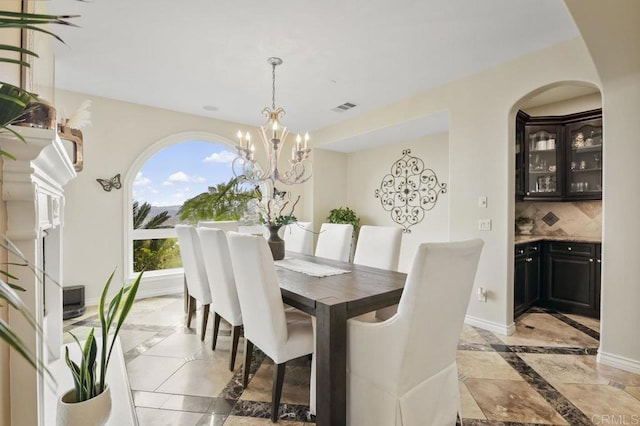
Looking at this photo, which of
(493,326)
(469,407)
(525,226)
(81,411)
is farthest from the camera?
(525,226)

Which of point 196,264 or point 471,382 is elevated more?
point 196,264

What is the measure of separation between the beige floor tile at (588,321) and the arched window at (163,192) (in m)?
5.01

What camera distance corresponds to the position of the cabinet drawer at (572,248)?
3354 millimetres

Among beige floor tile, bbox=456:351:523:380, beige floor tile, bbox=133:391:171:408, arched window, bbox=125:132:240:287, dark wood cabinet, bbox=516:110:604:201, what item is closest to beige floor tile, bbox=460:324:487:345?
beige floor tile, bbox=456:351:523:380

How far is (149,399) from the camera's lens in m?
1.96

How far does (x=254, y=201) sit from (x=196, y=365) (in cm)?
148

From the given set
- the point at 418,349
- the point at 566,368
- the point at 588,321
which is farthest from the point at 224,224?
the point at 588,321

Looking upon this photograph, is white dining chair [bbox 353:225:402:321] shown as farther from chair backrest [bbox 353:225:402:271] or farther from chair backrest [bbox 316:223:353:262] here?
chair backrest [bbox 316:223:353:262]

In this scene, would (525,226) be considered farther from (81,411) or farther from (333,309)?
(81,411)

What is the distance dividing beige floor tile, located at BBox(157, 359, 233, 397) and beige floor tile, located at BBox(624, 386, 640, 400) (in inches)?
106

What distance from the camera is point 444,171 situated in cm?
458

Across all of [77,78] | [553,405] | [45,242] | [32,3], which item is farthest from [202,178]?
[553,405]

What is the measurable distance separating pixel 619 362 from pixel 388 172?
3.68 meters

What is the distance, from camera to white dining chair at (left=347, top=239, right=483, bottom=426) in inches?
54.0
